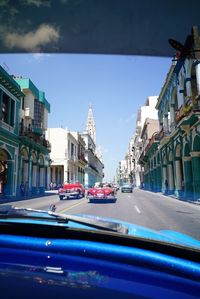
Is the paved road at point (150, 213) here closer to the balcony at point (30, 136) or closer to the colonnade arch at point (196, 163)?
the colonnade arch at point (196, 163)

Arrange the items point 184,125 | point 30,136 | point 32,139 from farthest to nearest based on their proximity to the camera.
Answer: point 32,139, point 30,136, point 184,125

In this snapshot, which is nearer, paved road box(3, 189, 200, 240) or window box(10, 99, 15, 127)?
paved road box(3, 189, 200, 240)

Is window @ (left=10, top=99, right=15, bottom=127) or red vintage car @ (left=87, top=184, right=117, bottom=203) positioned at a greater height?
window @ (left=10, top=99, right=15, bottom=127)

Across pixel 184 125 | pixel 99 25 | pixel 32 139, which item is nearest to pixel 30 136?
pixel 32 139

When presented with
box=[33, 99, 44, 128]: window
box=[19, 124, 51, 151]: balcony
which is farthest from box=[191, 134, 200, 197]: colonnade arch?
box=[33, 99, 44, 128]: window

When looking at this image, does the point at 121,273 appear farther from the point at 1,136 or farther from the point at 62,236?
the point at 1,136

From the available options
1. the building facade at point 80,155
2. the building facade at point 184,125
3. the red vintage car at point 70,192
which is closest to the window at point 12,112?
the red vintage car at point 70,192

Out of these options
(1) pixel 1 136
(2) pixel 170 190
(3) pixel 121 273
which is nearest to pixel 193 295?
(3) pixel 121 273

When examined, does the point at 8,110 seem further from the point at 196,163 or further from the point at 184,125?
the point at 196,163

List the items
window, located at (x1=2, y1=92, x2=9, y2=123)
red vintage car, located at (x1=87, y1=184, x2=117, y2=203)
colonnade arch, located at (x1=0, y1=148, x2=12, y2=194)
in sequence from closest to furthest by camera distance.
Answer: red vintage car, located at (x1=87, y1=184, x2=117, y2=203)
window, located at (x1=2, y1=92, x2=9, y2=123)
colonnade arch, located at (x1=0, y1=148, x2=12, y2=194)

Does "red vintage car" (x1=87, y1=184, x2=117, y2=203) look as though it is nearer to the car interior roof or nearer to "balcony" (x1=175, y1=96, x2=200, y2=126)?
"balcony" (x1=175, y1=96, x2=200, y2=126)

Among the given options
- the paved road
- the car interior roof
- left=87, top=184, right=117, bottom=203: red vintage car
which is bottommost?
the paved road

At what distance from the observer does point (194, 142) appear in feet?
65.9

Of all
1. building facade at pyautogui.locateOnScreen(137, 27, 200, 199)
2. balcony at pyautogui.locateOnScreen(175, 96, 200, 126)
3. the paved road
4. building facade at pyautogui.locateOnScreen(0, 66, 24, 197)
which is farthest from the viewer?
building facade at pyautogui.locateOnScreen(0, 66, 24, 197)
